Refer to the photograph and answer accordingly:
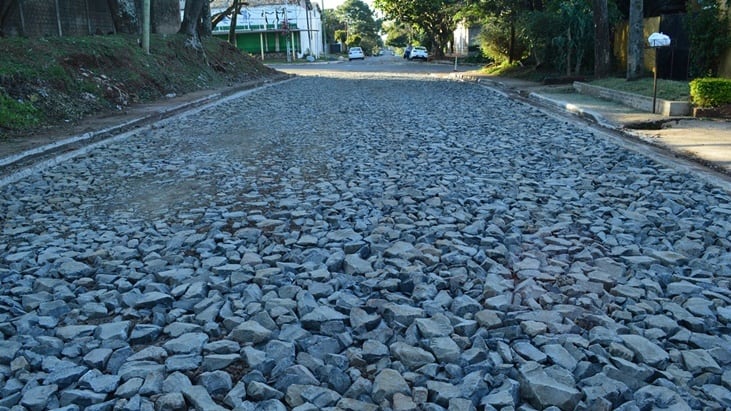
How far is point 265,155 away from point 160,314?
589 cm

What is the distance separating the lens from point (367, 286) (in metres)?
4.34

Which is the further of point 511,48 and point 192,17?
point 511,48

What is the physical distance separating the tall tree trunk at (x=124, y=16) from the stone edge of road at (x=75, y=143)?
24.0 feet

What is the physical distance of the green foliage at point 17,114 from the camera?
437 inches

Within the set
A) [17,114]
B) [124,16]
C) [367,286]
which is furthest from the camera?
[124,16]

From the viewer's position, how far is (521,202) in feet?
21.5

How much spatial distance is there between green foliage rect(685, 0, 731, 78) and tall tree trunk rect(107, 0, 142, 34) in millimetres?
18685

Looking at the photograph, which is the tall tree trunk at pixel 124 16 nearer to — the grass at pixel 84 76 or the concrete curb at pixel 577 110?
the grass at pixel 84 76

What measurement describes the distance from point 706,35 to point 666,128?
7984 millimetres

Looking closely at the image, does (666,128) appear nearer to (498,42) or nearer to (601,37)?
(601,37)

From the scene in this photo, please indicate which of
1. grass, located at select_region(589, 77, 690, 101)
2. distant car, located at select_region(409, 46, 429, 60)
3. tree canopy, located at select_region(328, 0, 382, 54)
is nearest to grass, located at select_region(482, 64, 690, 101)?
grass, located at select_region(589, 77, 690, 101)

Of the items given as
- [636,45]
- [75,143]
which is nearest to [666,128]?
[636,45]

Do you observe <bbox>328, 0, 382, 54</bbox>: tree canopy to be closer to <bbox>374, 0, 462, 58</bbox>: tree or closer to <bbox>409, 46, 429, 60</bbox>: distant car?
<bbox>409, 46, 429, 60</bbox>: distant car

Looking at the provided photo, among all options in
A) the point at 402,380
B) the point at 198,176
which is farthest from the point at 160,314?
the point at 198,176
